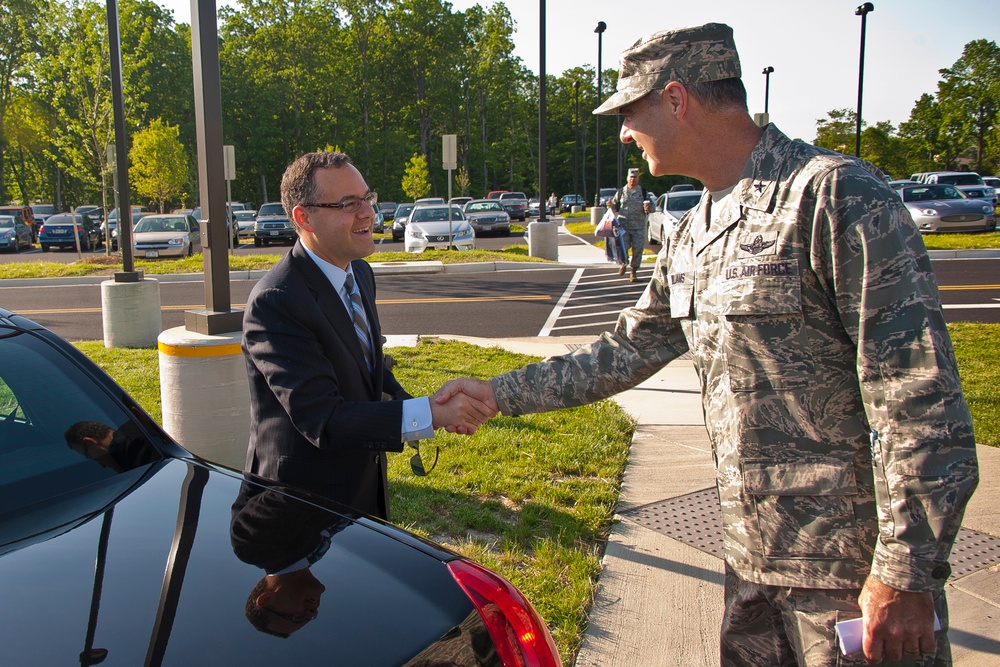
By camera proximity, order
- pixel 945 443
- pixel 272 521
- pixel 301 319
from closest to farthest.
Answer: pixel 945 443 < pixel 272 521 < pixel 301 319

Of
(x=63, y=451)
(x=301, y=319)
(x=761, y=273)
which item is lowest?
(x=63, y=451)

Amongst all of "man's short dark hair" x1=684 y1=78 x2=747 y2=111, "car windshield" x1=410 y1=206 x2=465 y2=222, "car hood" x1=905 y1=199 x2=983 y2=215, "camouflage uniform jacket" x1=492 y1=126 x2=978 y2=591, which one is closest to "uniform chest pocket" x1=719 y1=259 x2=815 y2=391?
"camouflage uniform jacket" x1=492 y1=126 x2=978 y2=591

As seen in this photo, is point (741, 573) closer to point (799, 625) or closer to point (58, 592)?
point (799, 625)

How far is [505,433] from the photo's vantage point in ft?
19.4

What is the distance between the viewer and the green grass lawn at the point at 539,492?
3.76 m

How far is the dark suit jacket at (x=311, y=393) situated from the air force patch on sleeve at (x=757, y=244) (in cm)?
122

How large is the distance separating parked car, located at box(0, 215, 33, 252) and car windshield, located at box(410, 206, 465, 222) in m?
21.3

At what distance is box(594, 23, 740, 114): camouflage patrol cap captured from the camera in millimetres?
2033

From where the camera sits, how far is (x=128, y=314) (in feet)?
33.4

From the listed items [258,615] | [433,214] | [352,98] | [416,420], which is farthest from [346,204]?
[352,98]

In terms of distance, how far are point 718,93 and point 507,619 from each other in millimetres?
1440

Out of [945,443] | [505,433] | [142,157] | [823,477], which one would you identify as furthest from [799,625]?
[142,157]

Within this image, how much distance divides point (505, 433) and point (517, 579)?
222 centimetres

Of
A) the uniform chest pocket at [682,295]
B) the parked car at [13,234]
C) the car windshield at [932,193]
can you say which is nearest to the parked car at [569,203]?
the parked car at [13,234]
